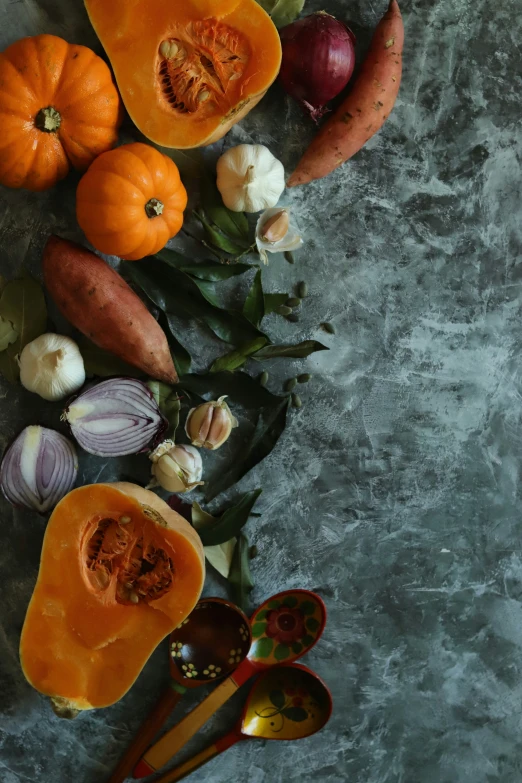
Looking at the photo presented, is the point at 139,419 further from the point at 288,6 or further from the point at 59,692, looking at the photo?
the point at 288,6

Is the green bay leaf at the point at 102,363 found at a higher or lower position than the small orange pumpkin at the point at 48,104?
lower

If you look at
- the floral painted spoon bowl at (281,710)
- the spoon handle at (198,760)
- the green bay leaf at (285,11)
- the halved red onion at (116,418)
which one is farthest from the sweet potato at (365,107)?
the spoon handle at (198,760)

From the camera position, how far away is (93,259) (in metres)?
1.18

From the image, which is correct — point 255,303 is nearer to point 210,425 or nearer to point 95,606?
point 210,425

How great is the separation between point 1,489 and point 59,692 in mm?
382

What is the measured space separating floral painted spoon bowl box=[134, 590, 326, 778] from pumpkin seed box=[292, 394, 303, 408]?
373 millimetres

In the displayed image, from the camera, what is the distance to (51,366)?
116 centimetres

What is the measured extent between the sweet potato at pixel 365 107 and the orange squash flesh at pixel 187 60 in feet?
0.56

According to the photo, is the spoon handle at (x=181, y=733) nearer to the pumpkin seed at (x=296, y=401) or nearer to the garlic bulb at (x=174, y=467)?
the garlic bulb at (x=174, y=467)

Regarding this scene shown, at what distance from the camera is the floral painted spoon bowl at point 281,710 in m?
1.28

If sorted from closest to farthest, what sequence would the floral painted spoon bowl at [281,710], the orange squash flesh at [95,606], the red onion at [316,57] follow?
1. the orange squash flesh at [95,606]
2. the red onion at [316,57]
3. the floral painted spoon bowl at [281,710]

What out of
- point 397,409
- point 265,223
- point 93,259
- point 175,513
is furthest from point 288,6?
point 175,513

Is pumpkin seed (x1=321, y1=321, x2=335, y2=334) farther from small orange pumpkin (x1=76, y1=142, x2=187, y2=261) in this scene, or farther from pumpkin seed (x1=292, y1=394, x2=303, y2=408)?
small orange pumpkin (x1=76, y1=142, x2=187, y2=261)

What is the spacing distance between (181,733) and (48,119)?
45.8 inches
